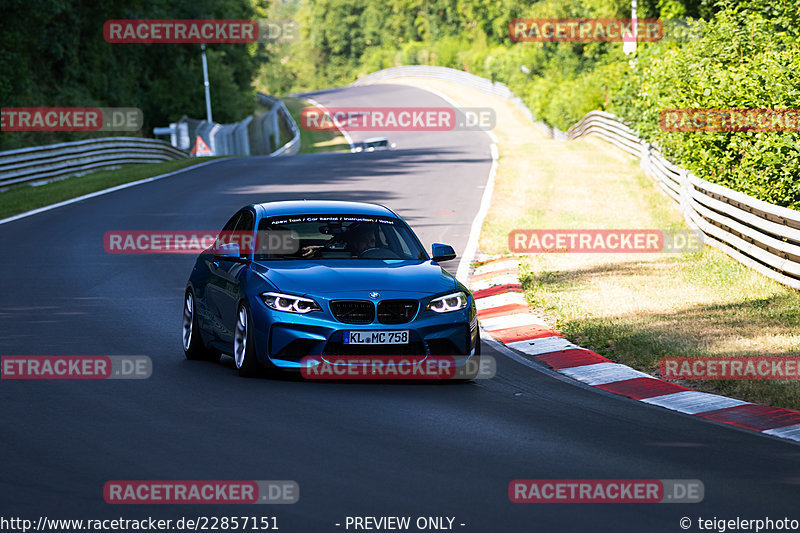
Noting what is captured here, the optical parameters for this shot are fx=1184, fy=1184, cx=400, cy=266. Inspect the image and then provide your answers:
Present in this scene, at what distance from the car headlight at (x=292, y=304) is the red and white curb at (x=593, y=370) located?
8.53 feet

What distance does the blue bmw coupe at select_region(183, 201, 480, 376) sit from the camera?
Result: 963 cm

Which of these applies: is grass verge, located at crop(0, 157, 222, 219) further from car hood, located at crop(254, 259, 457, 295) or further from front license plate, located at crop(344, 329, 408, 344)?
front license plate, located at crop(344, 329, 408, 344)

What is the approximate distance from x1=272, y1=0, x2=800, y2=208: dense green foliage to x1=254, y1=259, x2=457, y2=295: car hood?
410 inches

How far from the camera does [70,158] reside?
37438 mm

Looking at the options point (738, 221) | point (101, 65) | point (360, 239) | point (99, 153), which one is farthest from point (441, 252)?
point (101, 65)

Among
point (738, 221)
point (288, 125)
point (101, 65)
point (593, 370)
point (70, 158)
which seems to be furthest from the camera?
point (288, 125)

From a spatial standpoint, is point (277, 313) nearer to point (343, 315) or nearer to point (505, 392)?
point (343, 315)

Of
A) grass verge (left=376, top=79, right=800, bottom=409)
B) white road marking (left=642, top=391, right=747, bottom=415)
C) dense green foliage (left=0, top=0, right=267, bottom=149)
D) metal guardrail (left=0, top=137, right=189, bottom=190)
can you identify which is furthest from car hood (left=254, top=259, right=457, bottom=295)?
dense green foliage (left=0, top=0, right=267, bottom=149)

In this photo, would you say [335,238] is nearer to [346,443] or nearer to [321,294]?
[321,294]

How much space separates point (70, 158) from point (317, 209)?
28.0 metres

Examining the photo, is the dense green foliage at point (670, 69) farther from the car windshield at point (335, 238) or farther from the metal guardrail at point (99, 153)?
the metal guardrail at point (99, 153)

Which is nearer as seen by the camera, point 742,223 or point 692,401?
point 692,401

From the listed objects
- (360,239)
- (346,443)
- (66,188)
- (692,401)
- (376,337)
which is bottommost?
(66,188)

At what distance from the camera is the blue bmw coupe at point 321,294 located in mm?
9633
